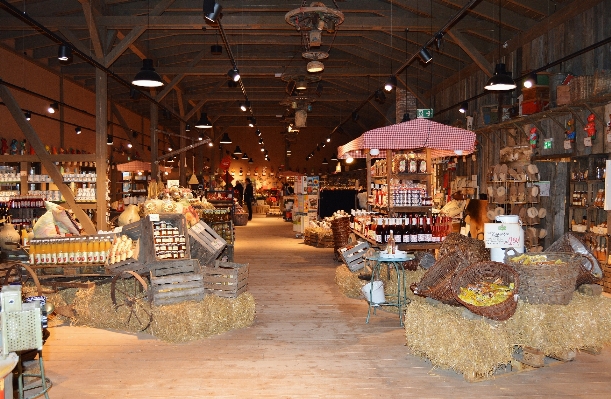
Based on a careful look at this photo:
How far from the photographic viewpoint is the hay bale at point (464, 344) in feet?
14.0

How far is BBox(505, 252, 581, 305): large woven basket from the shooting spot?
181 inches

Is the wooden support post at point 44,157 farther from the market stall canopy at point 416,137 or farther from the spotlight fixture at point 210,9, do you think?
the market stall canopy at point 416,137

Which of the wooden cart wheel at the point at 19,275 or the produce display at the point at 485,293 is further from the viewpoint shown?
the wooden cart wheel at the point at 19,275

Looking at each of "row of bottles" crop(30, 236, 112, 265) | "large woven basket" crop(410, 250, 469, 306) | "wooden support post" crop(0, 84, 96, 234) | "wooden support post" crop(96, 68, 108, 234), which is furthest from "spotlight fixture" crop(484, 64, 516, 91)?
"wooden support post" crop(0, 84, 96, 234)

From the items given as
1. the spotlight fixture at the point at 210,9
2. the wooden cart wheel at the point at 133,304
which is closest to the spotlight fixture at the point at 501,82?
the spotlight fixture at the point at 210,9

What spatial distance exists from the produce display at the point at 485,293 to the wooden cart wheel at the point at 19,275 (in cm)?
407

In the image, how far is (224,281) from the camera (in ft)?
19.9

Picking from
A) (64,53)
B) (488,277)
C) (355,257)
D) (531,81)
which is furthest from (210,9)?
(488,277)

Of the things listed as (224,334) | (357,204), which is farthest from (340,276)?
(357,204)

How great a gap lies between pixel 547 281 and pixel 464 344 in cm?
97

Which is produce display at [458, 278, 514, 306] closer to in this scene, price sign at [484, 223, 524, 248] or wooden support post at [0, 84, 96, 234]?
price sign at [484, 223, 524, 248]

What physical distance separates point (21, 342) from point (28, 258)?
4.24m

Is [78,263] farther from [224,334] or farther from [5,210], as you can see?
[5,210]

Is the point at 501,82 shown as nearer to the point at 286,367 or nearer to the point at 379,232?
the point at 379,232
